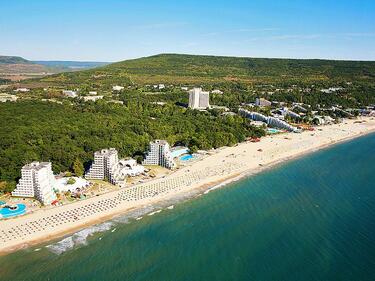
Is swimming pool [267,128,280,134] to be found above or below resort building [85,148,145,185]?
below

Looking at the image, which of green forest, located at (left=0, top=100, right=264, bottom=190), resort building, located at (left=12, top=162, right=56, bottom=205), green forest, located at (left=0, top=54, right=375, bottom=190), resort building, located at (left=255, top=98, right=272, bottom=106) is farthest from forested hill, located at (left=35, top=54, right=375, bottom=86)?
resort building, located at (left=12, top=162, right=56, bottom=205)

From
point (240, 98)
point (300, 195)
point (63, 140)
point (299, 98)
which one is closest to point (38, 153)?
point (63, 140)

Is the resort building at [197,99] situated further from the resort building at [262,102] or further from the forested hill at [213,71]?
the forested hill at [213,71]

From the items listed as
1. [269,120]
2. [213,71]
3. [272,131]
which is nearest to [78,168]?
[272,131]

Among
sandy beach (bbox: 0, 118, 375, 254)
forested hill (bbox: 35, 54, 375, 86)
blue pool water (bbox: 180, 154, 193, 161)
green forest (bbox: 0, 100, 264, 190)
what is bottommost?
sandy beach (bbox: 0, 118, 375, 254)

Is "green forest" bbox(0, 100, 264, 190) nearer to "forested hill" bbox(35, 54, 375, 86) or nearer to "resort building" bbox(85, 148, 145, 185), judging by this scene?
"resort building" bbox(85, 148, 145, 185)
